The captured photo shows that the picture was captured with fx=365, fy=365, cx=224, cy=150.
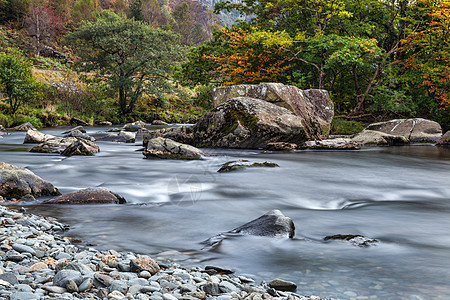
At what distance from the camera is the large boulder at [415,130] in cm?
1623

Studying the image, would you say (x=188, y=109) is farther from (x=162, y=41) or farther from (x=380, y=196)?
(x=380, y=196)

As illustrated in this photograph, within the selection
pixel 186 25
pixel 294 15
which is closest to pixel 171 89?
pixel 294 15

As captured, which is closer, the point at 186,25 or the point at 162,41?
the point at 162,41

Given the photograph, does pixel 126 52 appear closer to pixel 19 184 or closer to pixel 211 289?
pixel 19 184

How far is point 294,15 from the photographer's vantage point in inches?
813

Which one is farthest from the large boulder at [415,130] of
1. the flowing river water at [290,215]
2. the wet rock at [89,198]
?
the wet rock at [89,198]

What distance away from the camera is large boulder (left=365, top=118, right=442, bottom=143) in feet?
53.3

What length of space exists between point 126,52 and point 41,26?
23.6m

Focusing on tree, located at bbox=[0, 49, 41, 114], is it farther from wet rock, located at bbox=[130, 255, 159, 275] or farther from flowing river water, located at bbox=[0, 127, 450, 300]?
wet rock, located at bbox=[130, 255, 159, 275]

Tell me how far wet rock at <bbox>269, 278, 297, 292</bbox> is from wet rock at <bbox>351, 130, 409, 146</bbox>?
13.2 metres

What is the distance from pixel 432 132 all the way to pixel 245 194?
1366 cm

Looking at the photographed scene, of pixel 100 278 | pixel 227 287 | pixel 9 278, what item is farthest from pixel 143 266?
pixel 9 278

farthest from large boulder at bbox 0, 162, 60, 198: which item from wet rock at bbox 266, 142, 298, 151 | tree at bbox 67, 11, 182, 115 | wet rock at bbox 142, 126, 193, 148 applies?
tree at bbox 67, 11, 182, 115

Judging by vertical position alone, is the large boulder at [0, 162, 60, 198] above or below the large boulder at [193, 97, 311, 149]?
below
